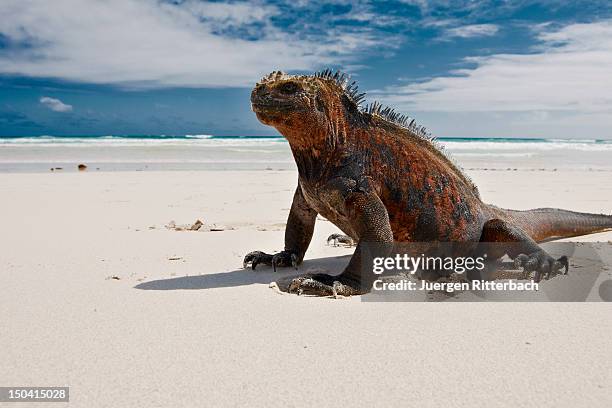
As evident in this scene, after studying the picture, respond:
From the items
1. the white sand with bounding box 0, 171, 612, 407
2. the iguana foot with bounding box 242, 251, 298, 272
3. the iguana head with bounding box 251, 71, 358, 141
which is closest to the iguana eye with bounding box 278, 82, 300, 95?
the iguana head with bounding box 251, 71, 358, 141

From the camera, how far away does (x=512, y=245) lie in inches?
186

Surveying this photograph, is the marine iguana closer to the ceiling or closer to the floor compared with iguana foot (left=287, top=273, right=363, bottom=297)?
closer to the ceiling

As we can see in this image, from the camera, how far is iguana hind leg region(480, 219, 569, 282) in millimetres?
4551

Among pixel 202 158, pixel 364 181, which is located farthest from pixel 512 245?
pixel 202 158

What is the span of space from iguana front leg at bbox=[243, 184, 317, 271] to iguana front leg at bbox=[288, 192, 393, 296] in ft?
2.83

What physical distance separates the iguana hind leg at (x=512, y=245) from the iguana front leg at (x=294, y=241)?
1485 mm

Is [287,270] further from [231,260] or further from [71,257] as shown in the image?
[71,257]

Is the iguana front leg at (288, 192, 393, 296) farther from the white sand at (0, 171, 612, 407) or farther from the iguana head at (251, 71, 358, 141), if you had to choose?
the iguana head at (251, 71, 358, 141)

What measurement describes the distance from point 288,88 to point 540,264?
7.81 ft

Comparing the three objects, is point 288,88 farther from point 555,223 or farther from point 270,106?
point 555,223

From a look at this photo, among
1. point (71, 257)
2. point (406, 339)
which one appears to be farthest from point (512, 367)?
point (71, 257)

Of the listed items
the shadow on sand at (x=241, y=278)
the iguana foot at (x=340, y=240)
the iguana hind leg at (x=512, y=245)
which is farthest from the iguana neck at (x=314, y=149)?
the iguana foot at (x=340, y=240)

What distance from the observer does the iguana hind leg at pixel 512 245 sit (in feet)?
14.9

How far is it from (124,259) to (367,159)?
253cm
